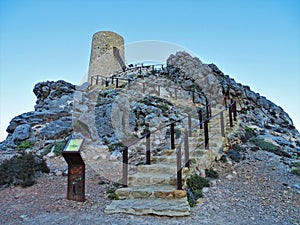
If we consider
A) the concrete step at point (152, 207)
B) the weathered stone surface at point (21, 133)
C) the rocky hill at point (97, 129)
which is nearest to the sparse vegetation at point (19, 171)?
the rocky hill at point (97, 129)

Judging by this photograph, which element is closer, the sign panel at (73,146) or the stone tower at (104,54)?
the sign panel at (73,146)

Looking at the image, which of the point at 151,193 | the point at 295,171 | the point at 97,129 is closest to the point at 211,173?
the point at 151,193

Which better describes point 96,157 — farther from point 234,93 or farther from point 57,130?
point 234,93

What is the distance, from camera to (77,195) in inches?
165

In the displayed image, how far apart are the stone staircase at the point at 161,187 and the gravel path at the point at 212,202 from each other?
0.15m

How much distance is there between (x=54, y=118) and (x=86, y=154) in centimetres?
436

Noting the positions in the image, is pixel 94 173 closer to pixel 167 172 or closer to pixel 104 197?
pixel 104 197

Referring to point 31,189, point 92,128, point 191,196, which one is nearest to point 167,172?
point 191,196

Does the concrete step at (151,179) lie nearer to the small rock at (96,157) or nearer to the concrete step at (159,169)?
the concrete step at (159,169)

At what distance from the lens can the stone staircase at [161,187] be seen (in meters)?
3.64

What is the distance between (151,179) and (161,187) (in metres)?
0.33

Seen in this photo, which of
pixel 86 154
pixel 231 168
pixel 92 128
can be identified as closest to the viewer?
pixel 231 168

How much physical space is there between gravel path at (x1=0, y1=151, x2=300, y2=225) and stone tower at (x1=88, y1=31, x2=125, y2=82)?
24004 mm

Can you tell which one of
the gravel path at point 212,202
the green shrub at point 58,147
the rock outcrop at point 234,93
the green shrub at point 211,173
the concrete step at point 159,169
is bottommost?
the gravel path at point 212,202
